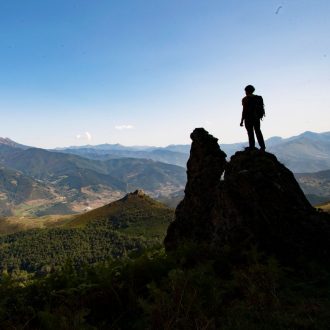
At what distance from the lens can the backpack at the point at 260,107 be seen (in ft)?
67.1

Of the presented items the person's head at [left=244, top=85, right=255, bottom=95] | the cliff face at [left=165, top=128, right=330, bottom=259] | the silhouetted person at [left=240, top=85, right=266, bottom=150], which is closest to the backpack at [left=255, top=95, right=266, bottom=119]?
the silhouetted person at [left=240, top=85, right=266, bottom=150]

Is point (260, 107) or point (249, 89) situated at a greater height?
point (249, 89)

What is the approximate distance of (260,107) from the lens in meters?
20.6

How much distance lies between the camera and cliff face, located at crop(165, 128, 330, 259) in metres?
14.1

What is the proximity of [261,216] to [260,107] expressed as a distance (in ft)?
26.5

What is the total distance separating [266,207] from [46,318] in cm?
1100

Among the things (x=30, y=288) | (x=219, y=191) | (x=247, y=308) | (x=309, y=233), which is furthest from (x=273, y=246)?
(x=30, y=288)

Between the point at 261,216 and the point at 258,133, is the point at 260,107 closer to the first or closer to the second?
the point at 258,133

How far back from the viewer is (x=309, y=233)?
14.6 m

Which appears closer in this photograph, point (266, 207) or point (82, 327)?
point (82, 327)

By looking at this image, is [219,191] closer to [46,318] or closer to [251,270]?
[251,270]

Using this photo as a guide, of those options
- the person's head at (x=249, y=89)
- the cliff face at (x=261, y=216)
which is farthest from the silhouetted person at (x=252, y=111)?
the cliff face at (x=261, y=216)

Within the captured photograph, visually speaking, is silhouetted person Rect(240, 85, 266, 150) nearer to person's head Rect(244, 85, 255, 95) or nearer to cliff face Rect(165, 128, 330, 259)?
person's head Rect(244, 85, 255, 95)

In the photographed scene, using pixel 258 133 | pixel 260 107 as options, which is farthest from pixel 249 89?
pixel 258 133
